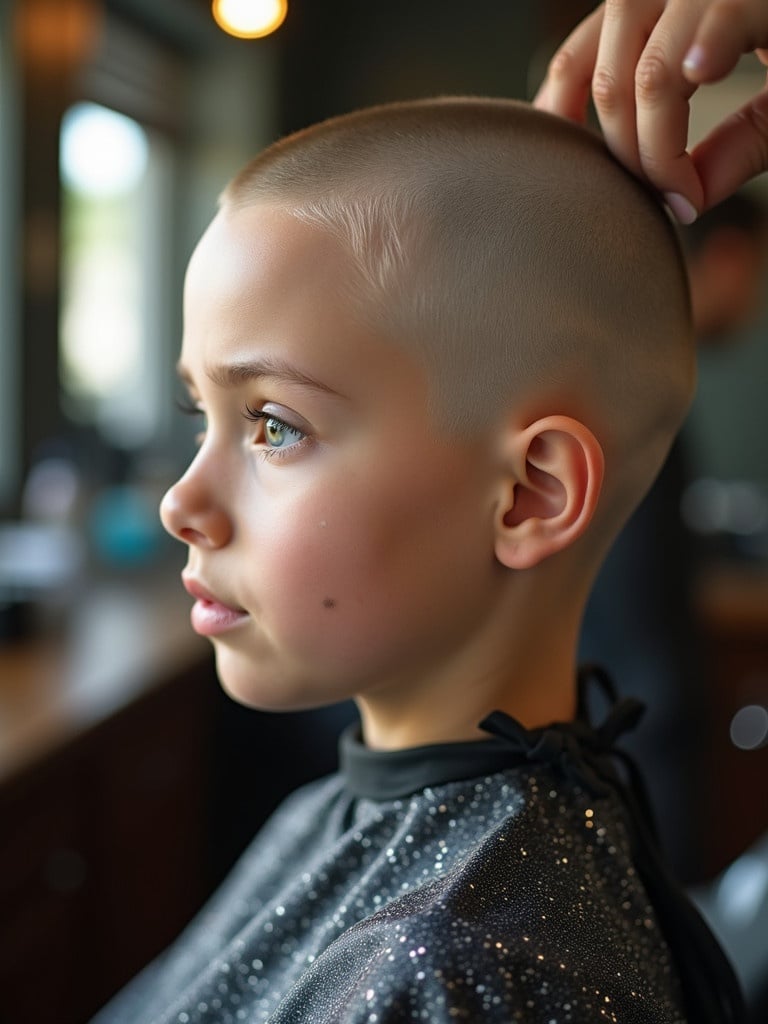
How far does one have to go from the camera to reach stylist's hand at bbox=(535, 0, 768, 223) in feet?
2.24

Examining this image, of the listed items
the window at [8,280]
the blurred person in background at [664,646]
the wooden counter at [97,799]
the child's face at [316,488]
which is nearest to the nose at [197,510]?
the child's face at [316,488]

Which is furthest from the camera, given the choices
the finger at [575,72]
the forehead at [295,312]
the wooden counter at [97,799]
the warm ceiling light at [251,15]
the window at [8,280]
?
the window at [8,280]

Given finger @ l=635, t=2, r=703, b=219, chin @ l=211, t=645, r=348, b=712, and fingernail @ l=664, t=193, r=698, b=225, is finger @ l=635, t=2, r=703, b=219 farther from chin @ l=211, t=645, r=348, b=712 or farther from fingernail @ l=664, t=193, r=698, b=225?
chin @ l=211, t=645, r=348, b=712

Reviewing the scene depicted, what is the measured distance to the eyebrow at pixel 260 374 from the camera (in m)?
0.72

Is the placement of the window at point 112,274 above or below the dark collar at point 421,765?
above

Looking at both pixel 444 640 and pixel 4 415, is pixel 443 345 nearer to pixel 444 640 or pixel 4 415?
pixel 444 640

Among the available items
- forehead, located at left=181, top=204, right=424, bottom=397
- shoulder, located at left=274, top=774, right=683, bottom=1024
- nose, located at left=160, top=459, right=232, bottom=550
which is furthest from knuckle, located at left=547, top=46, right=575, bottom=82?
shoulder, located at left=274, top=774, right=683, bottom=1024

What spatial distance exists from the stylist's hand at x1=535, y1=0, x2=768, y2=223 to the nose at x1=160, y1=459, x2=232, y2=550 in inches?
13.8

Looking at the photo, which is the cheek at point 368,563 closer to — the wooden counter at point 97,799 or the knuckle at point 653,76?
the knuckle at point 653,76

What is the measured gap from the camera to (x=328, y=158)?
30.2 inches


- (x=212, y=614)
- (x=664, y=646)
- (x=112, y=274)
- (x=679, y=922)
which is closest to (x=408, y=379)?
(x=212, y=614)

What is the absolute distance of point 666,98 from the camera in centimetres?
70

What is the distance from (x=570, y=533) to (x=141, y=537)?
8.21 ft

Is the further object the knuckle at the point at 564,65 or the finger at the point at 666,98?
the knuckle at the point at 564,65
